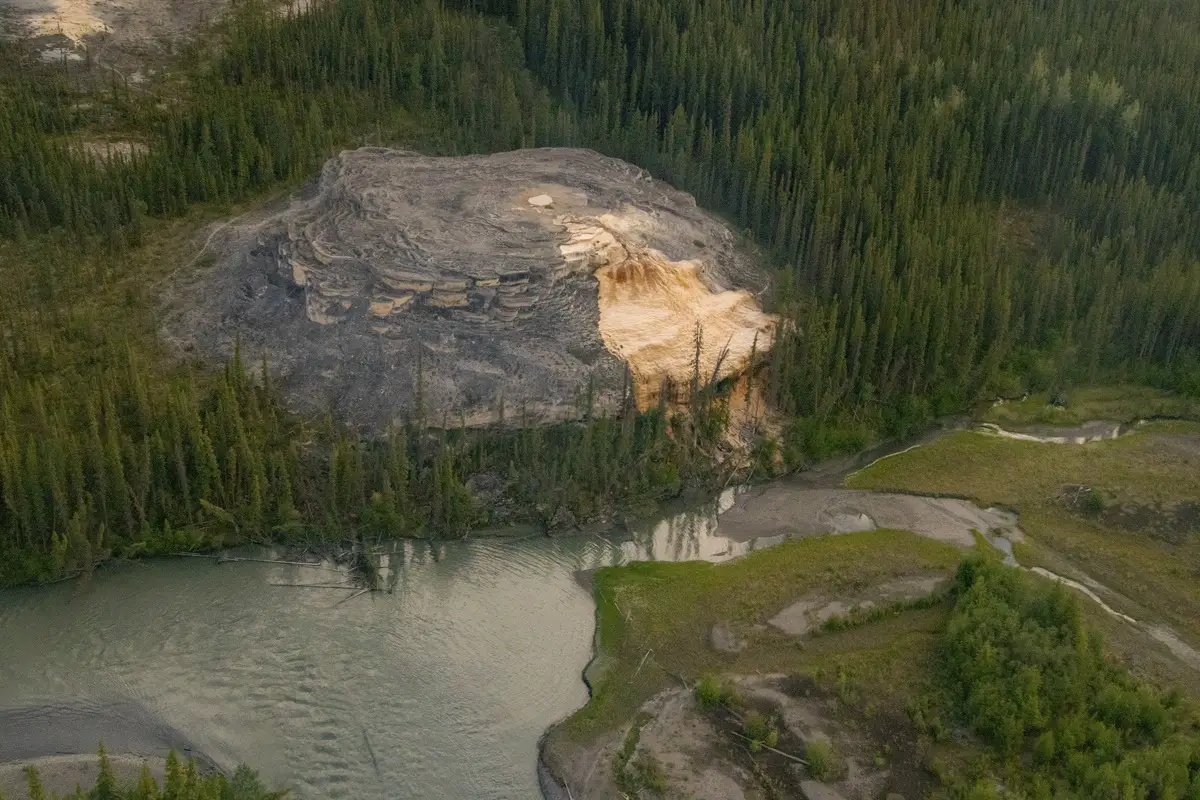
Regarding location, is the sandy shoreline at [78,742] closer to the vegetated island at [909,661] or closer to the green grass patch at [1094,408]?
the vegetated island at [909,661]

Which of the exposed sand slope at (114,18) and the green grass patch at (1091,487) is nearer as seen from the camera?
the green grass patch at (1091,487)

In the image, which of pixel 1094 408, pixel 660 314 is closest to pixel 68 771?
pixel 660 314

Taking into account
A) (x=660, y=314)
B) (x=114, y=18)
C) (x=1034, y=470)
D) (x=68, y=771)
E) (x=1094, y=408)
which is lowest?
(x=68, y=771)

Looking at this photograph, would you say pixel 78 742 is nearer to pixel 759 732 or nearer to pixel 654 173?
pixel 759 732

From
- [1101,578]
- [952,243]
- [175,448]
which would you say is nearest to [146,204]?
[175,448]

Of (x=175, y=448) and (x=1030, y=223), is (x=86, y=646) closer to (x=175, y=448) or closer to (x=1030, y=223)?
(x=175, y=448)

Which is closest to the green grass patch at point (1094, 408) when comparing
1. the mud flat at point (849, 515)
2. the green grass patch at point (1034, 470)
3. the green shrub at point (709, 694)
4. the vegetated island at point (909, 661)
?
the green grass patch at point (1034, 470)
